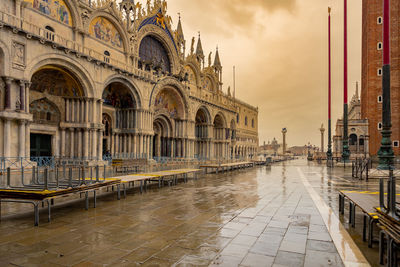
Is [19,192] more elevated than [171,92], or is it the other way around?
[171,92]

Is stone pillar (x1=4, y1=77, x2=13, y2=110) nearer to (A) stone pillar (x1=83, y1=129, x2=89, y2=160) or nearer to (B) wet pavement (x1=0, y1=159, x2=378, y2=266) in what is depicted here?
(A) stone pillar (x1=83, y1=129, x2=89, y2=160)

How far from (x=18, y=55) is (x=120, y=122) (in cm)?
1058

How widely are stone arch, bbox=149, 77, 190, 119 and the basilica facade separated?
103 millimetres

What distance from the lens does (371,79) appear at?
3856 cm

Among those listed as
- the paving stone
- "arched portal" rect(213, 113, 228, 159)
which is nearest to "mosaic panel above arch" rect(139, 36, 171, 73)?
"arched portal" rect(213, 113, 228, 159)

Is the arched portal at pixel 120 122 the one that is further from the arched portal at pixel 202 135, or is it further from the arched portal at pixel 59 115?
the arched portal at pixel 202 135

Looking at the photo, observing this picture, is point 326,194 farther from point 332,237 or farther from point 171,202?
point 171,202

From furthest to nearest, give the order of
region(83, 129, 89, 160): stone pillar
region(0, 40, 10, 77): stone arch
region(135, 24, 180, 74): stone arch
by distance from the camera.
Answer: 1. region(135, 24, 180, 74): stone arch
2. region(83, 129, 89, 160): stone pillar
3. region(0, 40, 10, 77): stone arch

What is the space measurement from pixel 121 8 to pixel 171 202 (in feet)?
74.5

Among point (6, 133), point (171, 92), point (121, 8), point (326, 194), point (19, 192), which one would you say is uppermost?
point (121, 8)

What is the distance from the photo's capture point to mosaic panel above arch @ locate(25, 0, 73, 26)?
55.1 ft

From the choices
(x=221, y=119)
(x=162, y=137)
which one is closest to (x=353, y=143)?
(x=221, y=119)

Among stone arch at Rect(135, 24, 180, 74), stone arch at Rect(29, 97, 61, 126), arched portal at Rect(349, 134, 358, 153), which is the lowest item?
arched portal at Rect(349, 134, 358, 153)

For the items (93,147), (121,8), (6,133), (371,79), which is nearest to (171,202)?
(6,133)
